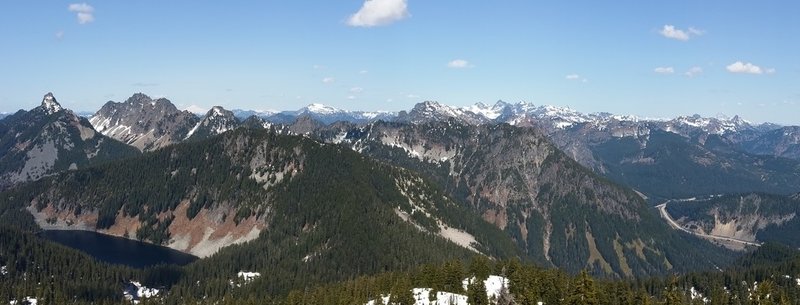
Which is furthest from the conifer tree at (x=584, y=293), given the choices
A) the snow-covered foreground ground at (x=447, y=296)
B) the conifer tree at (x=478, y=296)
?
the snow-covered foreground ground at (x=447, y=296)

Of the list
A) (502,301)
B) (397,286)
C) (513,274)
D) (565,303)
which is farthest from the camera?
(513,274)

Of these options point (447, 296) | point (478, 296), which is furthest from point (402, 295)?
point (478, 296)

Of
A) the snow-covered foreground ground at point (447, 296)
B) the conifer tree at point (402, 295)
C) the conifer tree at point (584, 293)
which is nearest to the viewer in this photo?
the conifer tree at point (584, 293)

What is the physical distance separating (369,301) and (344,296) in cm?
817

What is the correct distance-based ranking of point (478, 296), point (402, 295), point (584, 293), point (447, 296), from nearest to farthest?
1. point (584, 293)
2. point (478, 296)
3. point (402, 295)
4. point (447, 296)

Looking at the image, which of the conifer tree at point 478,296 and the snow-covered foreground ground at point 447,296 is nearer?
the conifer tree at point 478,296

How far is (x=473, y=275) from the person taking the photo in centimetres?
19638

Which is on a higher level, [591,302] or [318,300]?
[591,302]

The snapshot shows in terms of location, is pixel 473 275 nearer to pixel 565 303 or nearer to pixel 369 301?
pixel 369 301

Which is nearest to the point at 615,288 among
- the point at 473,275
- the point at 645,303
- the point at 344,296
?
the point at 473,275

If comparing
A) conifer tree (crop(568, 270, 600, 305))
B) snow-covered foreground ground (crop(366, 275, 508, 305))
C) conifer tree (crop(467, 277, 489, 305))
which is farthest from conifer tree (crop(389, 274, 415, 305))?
conifer tree (crop(568, 270, 600, 305))

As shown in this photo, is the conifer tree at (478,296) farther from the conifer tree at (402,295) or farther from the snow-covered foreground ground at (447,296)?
the conifer tree at (402,295)

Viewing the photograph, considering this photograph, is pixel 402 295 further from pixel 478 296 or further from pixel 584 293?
pixel 584 293

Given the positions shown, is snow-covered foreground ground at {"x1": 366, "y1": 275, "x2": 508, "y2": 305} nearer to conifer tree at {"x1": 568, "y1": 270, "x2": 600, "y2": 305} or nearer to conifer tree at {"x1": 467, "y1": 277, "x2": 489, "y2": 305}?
conifer tree at {"x1": 467, "y1": 277, "x2": 489, "y2": 305}
